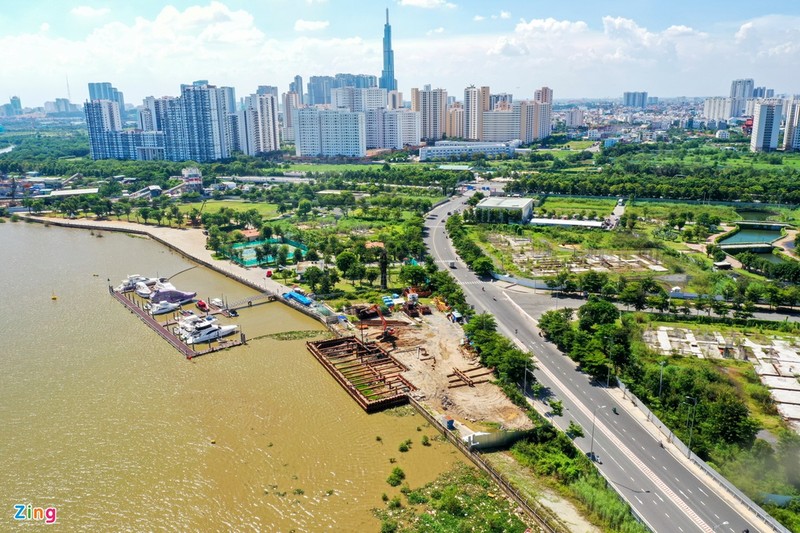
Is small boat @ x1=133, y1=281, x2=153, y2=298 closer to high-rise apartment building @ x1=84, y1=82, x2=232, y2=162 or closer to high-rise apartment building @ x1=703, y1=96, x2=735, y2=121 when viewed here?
high-rise apartment building @ x1=84, y1=82, x2=232, y2=162

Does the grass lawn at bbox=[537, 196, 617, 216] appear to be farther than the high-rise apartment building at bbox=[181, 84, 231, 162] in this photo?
No

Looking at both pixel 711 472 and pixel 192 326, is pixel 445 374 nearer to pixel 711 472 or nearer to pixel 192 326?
pixel 711 472

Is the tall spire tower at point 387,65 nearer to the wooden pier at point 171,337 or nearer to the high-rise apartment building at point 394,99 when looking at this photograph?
the high-rise apartment building at point 394,99

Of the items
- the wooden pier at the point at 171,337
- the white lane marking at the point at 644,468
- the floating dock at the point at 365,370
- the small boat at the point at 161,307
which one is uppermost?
the small boat at the point at 161,307

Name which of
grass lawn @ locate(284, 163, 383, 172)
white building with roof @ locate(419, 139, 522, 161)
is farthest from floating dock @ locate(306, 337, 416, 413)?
white building with roof @ locate(419, 139, 522, 161)

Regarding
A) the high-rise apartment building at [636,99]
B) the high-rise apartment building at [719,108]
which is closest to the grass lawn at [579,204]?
the high-rise apartment building at [719,108]

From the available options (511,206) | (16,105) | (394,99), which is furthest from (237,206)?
(16,105)
